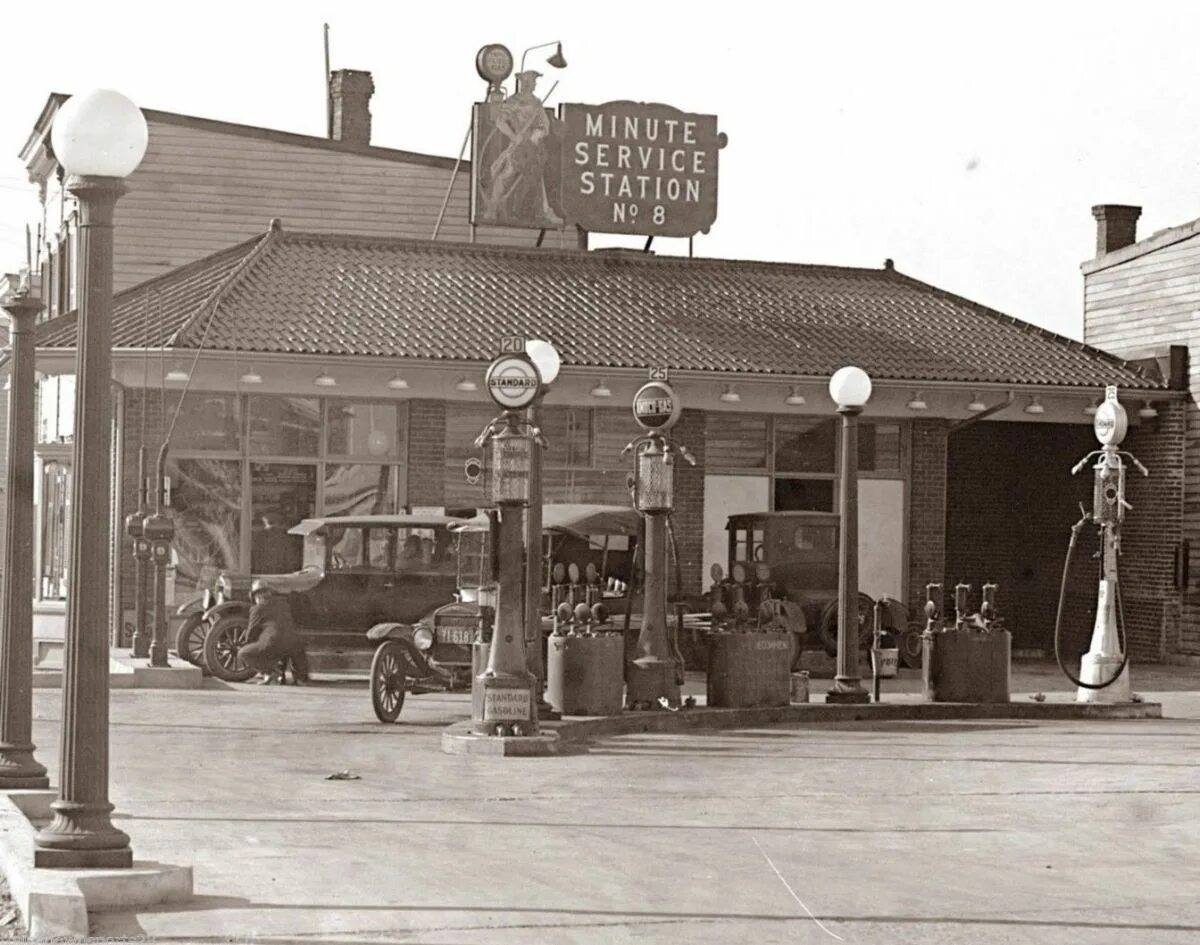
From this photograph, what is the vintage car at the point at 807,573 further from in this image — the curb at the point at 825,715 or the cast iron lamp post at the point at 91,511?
the cast iron lamp post at the point at 91,511

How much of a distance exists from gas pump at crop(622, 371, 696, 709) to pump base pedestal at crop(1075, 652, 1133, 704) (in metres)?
4.42

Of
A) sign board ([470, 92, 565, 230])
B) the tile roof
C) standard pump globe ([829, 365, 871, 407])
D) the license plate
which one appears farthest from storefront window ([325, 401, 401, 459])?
the license plate

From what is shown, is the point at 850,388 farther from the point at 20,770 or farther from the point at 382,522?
the point at 20,770

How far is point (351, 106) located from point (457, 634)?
24.6 metres

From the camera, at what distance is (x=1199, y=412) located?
2956 centimetres

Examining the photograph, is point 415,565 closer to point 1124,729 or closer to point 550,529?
point 550,529

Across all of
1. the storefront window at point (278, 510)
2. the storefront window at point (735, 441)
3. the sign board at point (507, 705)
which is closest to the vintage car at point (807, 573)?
the storefront window at point (735, 441)

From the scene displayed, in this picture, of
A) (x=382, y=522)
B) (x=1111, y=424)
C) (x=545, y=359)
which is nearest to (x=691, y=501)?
(x=382, y=522)

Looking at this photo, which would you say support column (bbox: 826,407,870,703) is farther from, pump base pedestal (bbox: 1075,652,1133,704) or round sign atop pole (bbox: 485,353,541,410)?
round sign atop pole (bbox: 485,353,541,410)

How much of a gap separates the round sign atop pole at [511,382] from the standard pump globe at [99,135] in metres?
6.95

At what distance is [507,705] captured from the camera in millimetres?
15148

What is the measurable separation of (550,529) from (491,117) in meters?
9.37

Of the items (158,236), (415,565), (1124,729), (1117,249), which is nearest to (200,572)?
(415,565)

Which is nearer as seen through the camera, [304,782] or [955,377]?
[304,782]
